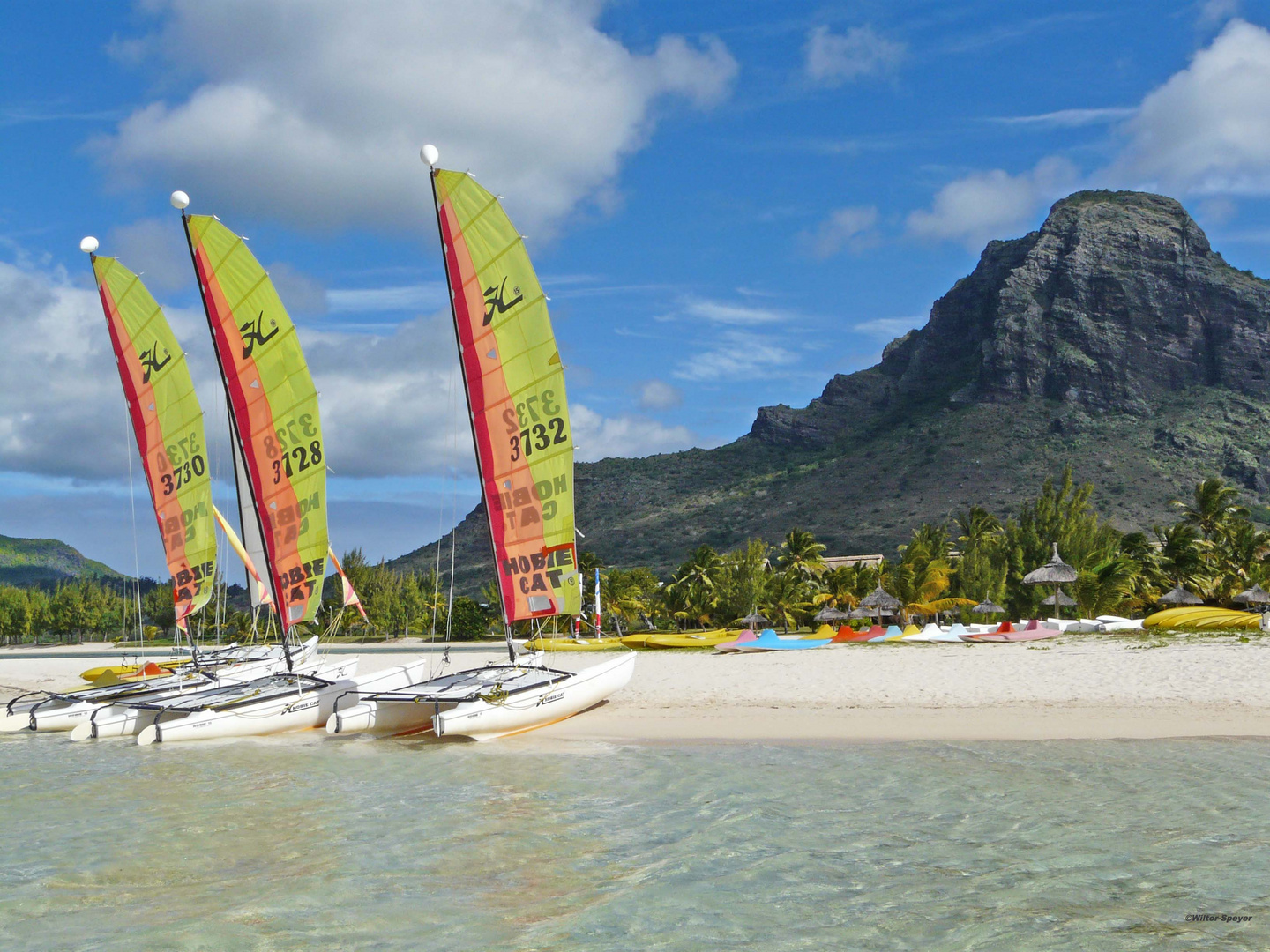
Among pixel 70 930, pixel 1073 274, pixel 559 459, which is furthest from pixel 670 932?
pixel 1073 274

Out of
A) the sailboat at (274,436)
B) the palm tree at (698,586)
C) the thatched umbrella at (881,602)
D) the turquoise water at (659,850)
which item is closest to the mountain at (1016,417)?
the palm tree at (698,586)

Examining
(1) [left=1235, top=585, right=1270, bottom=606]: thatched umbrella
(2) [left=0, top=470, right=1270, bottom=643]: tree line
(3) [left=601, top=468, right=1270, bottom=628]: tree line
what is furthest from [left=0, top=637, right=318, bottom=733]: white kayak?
(1) [left=1235, top=585, right=1270, bottom=606]: thatched umbrella

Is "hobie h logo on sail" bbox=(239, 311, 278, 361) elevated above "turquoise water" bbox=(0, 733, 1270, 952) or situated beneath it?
elevated above

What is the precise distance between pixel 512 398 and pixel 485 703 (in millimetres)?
5870

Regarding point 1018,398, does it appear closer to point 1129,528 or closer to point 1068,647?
point 1129,528

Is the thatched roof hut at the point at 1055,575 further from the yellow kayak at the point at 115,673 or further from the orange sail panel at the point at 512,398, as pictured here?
the yellow kayak at the point at 115,673

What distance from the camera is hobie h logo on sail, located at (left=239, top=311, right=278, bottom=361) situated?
2078cm

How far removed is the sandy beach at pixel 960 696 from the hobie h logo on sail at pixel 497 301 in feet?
27.3

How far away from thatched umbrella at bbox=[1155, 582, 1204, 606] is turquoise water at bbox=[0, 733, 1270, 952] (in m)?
29.6

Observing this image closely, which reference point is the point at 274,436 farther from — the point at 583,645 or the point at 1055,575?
the point at 1055,575

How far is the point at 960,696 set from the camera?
2225 centimetres

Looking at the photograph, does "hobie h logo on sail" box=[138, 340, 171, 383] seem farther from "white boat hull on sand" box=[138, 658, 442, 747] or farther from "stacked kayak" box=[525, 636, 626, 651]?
"stacked kayak" box=[525, 636, 626, 651]

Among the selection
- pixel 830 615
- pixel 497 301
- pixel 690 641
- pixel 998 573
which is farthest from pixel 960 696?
pixel 830 615

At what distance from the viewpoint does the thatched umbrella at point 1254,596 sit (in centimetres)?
3931
